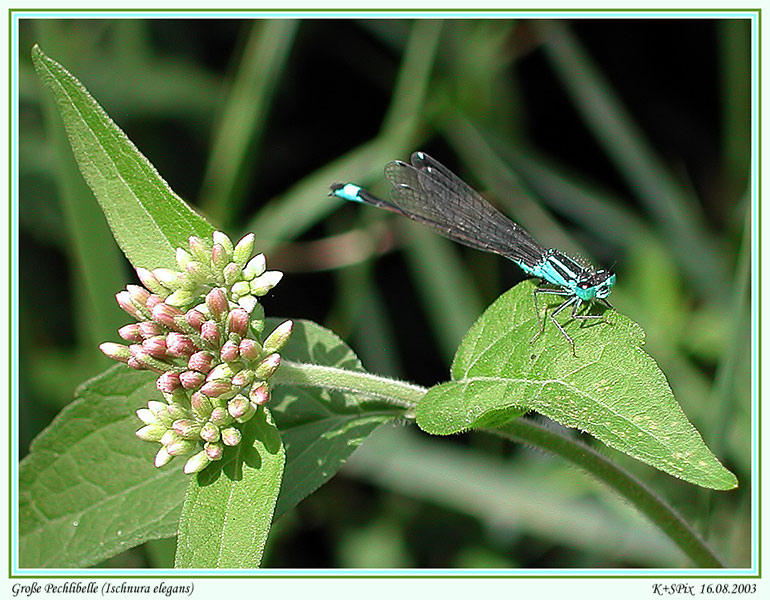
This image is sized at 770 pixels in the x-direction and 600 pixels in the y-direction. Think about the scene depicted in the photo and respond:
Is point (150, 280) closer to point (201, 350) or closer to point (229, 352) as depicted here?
point (201, 350)

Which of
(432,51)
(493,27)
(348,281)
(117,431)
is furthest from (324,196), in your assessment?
(117,431)

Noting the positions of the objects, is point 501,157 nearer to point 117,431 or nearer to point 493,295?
point 493,295

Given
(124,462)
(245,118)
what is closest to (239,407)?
(124,462)

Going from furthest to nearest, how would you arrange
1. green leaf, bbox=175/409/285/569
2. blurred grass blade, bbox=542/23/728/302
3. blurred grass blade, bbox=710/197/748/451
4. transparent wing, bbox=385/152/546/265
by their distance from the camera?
blurred grass blade, bbox=542/23/728/302 → blurred grass blade, bbox=710/197/748/451 → transparent wing, bbox=385/152/546/265 → green leaf, bbox=175/409/285/569

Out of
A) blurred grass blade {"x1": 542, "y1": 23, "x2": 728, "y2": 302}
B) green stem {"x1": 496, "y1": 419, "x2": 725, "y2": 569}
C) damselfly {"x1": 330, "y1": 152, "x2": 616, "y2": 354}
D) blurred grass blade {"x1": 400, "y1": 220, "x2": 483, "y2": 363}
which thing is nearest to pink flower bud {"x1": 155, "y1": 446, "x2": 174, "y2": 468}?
green stem {"x1": 496, "y1": 419, "x2": 725, "y2": 569}

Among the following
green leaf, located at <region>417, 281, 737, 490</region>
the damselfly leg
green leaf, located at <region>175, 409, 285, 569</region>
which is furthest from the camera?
the damselfly leg

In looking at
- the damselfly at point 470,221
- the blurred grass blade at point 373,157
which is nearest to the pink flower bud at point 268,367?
the damselfly at point 470,221

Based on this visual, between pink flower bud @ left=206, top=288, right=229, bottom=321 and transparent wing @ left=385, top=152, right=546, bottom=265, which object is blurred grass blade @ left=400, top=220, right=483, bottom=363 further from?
pink flower bud @ left=206, top=288, right=229, bottom=321
